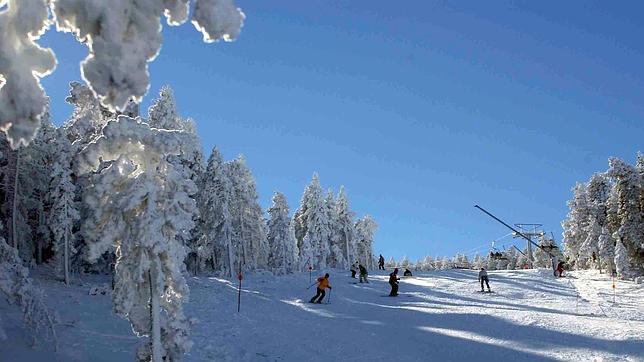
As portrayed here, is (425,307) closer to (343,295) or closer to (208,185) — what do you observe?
(343,295)

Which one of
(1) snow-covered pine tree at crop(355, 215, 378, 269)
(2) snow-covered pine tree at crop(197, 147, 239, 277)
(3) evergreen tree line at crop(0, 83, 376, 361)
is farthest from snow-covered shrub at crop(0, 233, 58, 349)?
(1) snow-covered pine tree at crop(355, 215, 378, 269)

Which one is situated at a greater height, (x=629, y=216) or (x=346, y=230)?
(x=346, y=230)

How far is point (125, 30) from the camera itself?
5.79m

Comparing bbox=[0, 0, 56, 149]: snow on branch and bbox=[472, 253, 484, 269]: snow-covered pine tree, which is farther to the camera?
bbox=[472, 253, 484, 269]: snow-covered pine tree

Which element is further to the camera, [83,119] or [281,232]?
[281,232]

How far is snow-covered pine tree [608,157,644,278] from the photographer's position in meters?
51.3

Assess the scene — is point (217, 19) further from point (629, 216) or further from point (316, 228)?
point (316, 228)

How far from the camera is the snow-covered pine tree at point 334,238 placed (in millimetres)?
88562

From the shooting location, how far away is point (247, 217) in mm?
73812

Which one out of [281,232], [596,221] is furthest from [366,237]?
[596,221]

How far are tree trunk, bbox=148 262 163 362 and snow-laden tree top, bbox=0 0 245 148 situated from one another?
10.7 metres

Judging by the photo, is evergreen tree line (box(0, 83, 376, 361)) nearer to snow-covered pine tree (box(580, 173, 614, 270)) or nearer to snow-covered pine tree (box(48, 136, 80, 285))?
snow-covered pine tree (box(48, 136, 80, 285))

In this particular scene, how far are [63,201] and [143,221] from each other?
110 ft

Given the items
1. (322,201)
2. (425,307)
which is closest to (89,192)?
(425,307)
